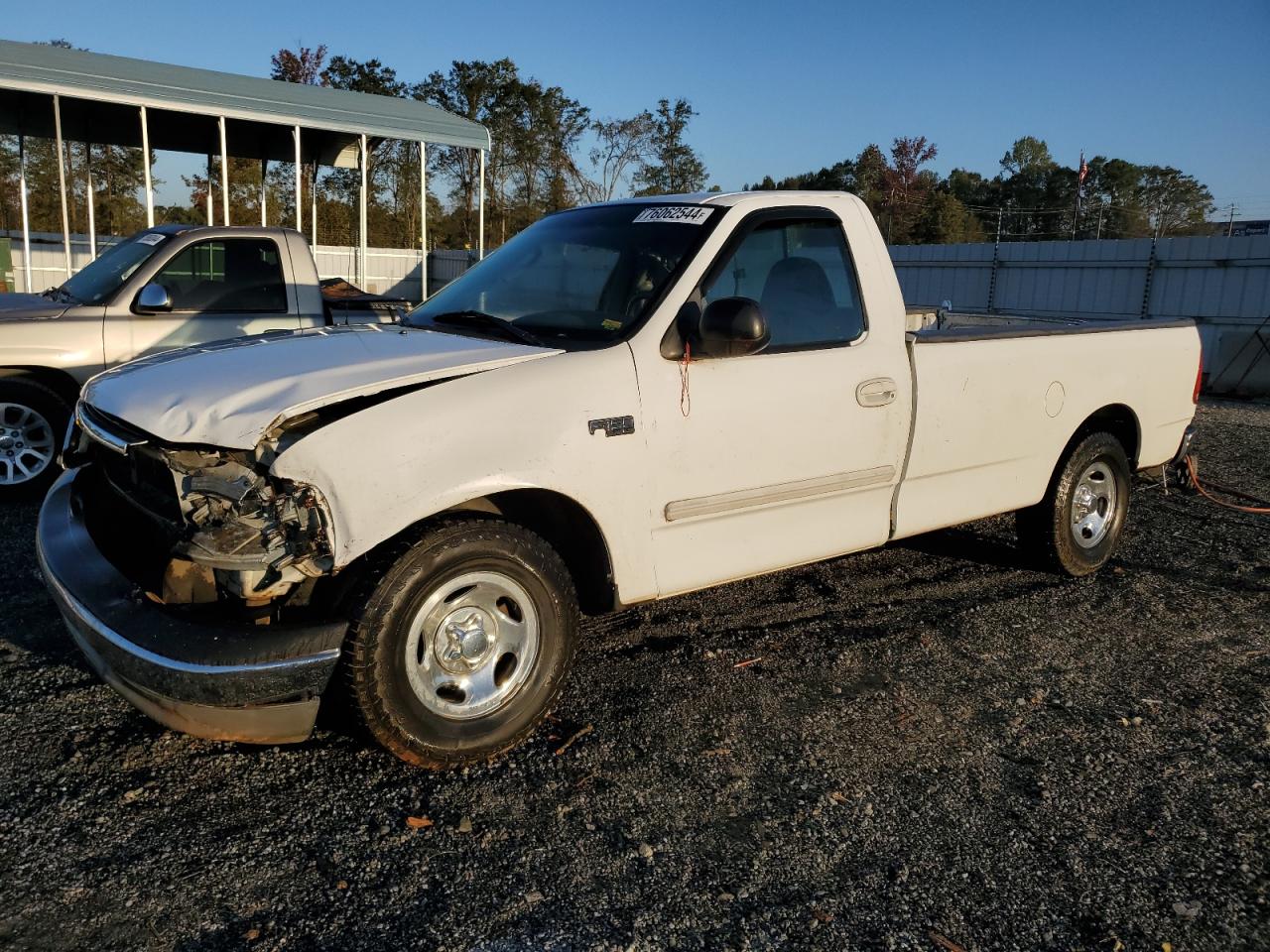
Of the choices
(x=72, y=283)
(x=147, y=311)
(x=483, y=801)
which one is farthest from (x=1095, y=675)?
(x=72, y=283)

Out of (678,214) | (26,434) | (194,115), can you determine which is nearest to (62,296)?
(26,434)

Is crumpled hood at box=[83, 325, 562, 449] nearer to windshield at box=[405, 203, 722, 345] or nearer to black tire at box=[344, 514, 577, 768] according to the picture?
windshield at box=[405, 203, 722, 345]

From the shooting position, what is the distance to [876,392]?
4.32 m

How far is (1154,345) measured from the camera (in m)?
5.80

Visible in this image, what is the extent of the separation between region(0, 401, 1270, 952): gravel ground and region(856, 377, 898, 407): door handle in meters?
1.15

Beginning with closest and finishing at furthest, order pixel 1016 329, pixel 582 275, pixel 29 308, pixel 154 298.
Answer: pixel 582 275, pixel 1016 329, pixel 154 298, pixel 29 308

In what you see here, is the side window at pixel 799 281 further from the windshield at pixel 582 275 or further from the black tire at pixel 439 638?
the black tire at pixel 439 638

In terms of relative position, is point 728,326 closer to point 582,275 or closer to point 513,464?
point 582,275

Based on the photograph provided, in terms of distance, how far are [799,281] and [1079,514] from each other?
99.0 inches

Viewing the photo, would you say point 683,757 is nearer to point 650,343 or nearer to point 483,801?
point 483,801

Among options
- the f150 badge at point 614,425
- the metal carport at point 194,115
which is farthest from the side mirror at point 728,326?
the metal carport at point 194,115

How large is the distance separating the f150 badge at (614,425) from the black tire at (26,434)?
16.3 feet

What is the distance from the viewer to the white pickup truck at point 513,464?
117 inches

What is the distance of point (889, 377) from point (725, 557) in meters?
1.16
